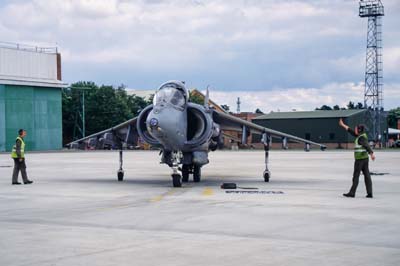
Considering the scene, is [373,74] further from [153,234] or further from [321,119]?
[153,234]

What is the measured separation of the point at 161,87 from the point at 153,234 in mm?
11732

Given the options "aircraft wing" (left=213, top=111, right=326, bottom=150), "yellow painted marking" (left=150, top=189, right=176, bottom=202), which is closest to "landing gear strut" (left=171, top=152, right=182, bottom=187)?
"yellow painted marking" (left=150, top=189, right=176, bottom=202)

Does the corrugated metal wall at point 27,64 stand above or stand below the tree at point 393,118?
above

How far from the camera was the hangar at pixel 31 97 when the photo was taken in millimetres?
77688

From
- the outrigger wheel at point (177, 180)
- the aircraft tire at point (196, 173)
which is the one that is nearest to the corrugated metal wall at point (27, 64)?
the aircraft tire at point (196, 173)

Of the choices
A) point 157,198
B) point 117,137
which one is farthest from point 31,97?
point 157,198

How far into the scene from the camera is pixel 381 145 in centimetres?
9175

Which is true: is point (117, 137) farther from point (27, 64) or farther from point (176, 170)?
point (27, 64)

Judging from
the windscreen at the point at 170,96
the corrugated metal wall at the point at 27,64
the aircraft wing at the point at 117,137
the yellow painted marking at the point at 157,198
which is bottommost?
the yellow painted marking at the point at 157,198

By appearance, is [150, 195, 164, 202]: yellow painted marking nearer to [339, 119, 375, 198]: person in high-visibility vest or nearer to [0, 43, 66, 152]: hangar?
[339, 119, 375, 198]: person in high-visibility vest

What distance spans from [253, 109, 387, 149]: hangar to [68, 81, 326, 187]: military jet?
67679 millimetres

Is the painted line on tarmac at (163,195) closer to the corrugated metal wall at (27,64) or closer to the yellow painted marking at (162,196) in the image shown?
the yellow painted marking at (162,196)

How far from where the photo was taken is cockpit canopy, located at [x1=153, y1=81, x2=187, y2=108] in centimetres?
2227

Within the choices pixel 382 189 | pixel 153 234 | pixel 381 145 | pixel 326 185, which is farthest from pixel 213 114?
pixel 381 145
